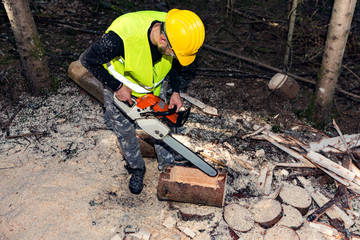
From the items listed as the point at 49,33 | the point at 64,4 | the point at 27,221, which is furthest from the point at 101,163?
the point at 64,4

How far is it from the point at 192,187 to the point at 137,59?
4.62 ft

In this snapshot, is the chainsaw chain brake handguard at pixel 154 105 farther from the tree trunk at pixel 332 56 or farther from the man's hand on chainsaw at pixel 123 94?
the tree trunk at pixel 332 56

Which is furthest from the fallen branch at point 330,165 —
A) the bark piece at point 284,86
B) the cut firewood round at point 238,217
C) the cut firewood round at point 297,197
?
the bark piece at point 284,86

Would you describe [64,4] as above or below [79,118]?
above

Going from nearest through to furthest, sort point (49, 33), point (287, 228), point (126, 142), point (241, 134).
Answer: point (287, 228) → point (126, 142) → point (241, 134) → point (49, 33)

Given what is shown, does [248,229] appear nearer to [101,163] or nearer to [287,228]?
[287,228]

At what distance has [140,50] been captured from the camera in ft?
8.42

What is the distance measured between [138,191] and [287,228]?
5.26 feet

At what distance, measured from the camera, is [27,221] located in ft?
9.91

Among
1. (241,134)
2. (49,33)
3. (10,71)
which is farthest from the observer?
(49,33)

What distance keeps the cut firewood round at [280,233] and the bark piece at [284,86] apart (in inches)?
102

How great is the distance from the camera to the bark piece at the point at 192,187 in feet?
10.1

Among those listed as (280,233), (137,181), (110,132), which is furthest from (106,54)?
(280,233)

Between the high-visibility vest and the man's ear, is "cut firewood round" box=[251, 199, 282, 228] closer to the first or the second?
the high-visibility vest
